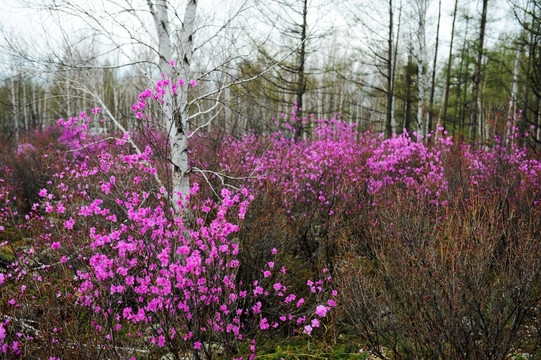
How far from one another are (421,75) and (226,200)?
35.6 ft

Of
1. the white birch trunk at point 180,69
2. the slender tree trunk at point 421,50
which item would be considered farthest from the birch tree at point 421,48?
the white birch trunk at point 180,69

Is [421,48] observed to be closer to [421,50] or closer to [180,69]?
[421,50]

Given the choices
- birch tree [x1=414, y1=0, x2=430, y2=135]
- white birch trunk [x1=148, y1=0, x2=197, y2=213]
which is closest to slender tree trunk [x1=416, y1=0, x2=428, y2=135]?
birch tree [x1=414, y1=0, x2=430, y2=135]

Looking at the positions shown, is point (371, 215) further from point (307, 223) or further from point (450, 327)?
point (450, 327)

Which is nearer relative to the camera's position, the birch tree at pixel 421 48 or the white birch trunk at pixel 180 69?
the white birch trunk at pixel 180 69

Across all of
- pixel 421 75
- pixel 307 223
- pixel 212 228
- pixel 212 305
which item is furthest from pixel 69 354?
pixel 421 75

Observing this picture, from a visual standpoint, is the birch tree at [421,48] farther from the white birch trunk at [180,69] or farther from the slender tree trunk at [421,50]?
the white birch trunk at [180,69]

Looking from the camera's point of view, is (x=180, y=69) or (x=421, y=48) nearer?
(x=180, y=69)

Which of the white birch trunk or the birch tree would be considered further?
the birch tree

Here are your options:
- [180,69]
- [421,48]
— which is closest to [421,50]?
[421,48]

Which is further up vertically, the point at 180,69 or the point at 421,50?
the point at 421,50

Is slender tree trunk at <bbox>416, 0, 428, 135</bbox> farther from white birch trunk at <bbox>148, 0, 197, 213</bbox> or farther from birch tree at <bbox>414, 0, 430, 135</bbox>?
white birch trunk at <bbox>148, 0, 197, 213</bbox>

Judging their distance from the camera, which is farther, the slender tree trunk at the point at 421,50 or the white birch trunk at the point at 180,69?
the slender tree trunk at the point at 421,50

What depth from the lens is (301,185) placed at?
6.08 meters
